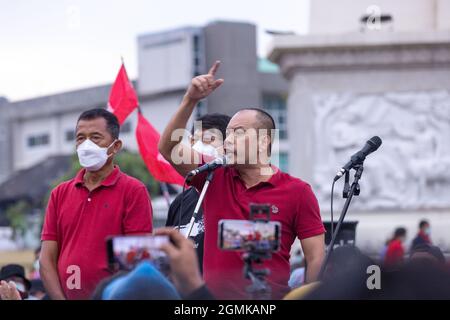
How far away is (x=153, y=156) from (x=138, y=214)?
2.90m

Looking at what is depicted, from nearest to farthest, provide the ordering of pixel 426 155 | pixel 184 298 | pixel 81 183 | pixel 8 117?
pixel 184 298 → pixel 81 183 → pixel 426 155 → pixel 8 117

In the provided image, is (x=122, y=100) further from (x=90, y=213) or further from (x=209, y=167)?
(x=209, y=167)

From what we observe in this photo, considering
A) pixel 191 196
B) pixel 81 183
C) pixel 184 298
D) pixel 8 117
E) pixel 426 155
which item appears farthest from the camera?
pixel 8 117

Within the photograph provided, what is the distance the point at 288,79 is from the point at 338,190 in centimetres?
220

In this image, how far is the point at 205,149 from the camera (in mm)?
5746

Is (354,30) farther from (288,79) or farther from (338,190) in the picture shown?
(338,190)

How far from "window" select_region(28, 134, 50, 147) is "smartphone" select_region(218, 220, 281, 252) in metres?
50.2

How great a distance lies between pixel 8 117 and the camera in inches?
2140

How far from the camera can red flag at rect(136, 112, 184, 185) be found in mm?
7746

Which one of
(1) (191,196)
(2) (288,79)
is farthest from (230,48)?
(1) (191,196)

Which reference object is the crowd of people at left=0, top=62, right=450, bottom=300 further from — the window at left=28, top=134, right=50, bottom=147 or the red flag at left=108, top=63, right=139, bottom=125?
the window at left=28, top=134, right=50, bottom=147

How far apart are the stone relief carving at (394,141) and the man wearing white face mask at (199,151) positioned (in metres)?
7.73

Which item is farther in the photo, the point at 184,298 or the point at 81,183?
the point at 81,183

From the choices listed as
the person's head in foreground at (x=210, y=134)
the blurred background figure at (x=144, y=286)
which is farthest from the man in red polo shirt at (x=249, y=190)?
the blurred background figure at (x=144, y=286)
